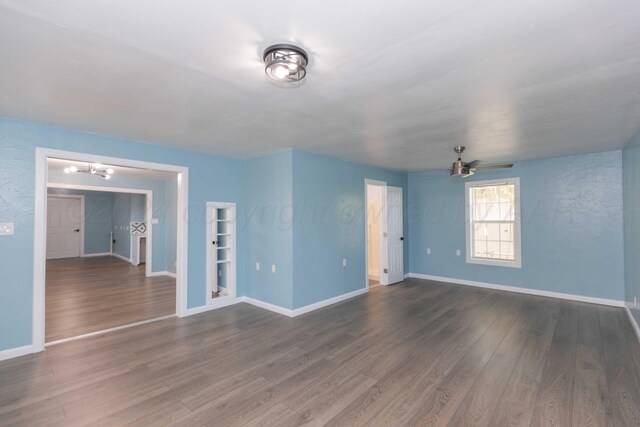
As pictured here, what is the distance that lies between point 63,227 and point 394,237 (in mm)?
11350

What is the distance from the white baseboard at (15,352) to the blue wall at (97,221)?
9.40m

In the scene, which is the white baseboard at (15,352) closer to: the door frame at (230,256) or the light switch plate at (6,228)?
the light switch plate at (6,228)

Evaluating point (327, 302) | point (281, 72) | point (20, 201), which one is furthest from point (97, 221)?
point (281, 72)

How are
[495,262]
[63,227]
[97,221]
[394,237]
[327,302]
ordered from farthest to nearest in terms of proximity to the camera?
[97,221]
[63,227]
[394,237]
[495,262]
[327,302]

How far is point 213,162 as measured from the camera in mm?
4738

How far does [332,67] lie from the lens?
1998mm

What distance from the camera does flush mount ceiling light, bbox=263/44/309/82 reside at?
175cm

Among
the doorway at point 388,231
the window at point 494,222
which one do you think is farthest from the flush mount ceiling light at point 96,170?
the window at point 494,222

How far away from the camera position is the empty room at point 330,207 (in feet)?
5.58

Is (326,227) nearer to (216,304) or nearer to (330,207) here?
(330,207)

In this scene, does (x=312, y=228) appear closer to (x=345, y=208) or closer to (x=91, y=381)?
(x=345, y=208)

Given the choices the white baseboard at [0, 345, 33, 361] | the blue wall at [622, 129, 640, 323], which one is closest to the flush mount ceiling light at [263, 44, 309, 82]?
the white baseboard at [0, 345, 33, 361]

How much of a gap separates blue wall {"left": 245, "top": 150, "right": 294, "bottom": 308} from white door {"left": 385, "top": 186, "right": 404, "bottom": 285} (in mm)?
2681

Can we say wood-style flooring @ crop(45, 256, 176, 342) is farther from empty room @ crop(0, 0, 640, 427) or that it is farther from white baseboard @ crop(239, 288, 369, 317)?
white baseboard @ crop(239, 288, 369, 317)
